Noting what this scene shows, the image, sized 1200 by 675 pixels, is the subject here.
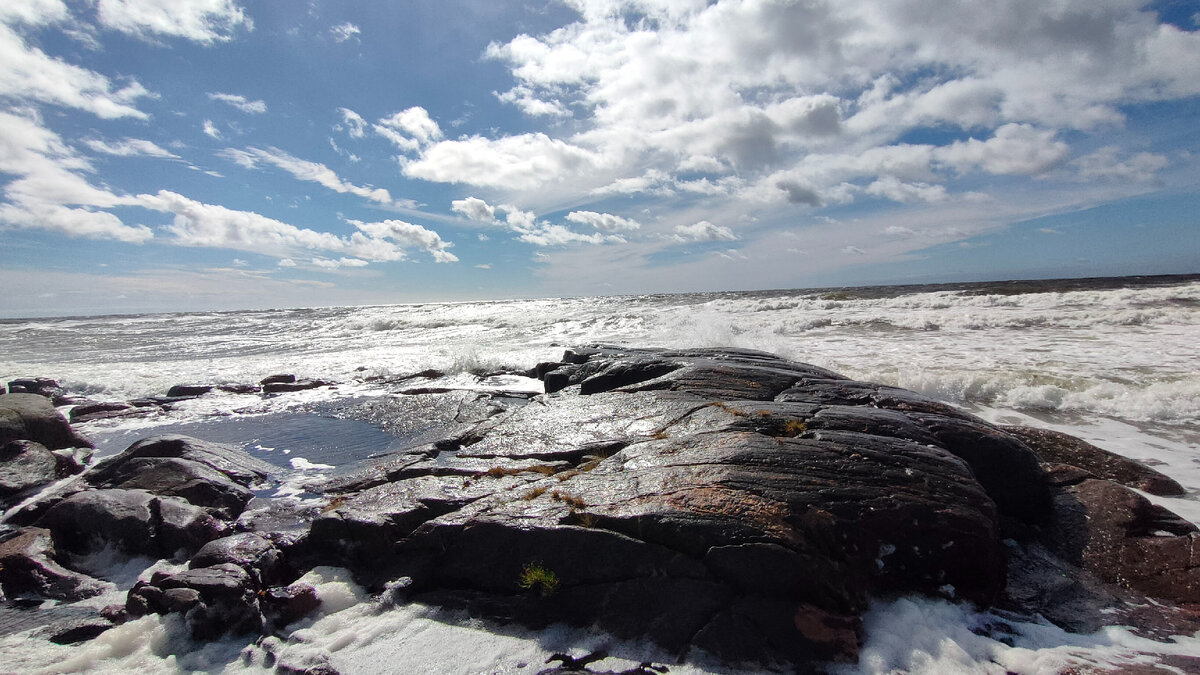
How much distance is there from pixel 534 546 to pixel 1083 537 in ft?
20.1

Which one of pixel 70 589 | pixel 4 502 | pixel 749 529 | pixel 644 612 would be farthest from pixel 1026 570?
pixel 4 502

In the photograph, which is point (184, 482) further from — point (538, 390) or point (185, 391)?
point (185, 391)

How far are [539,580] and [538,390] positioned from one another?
10.0 meters

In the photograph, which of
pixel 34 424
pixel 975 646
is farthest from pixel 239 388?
pixel 975 646

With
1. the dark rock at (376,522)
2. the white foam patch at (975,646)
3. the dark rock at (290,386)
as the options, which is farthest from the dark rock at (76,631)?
the dark rock at (290,386)

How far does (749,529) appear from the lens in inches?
177

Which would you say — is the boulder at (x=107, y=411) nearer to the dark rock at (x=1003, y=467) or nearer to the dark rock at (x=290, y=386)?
the dark rock at (x=290, y=386)

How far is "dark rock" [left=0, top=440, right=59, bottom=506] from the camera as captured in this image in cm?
802

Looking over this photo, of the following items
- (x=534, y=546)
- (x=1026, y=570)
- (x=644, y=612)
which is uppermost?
(x=534, y=546)

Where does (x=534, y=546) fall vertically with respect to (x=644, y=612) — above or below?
above

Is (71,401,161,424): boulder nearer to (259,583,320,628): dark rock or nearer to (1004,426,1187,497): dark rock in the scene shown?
(259,583,320,628): dark rock

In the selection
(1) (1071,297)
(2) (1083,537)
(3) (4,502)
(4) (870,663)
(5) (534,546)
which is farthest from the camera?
(1) (1071,297)

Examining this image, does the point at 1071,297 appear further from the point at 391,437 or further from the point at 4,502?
the point at 4,502

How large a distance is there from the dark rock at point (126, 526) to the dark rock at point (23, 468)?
2.53 meters
